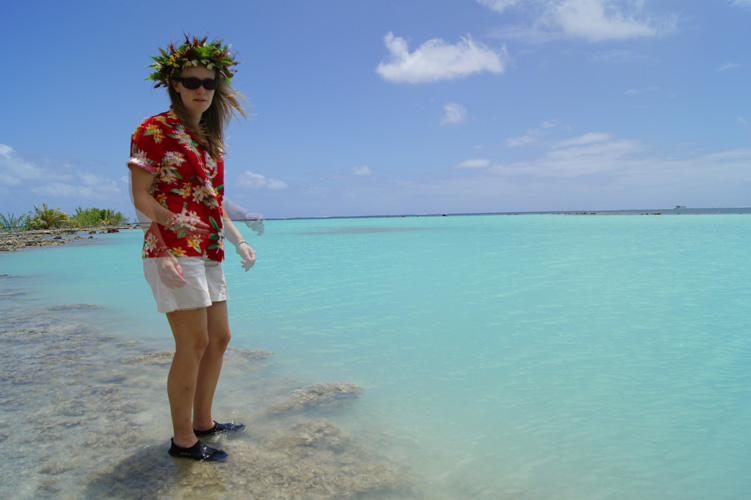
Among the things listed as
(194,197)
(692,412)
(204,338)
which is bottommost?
(692,412)

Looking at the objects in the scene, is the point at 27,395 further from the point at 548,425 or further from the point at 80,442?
the point at 548,425

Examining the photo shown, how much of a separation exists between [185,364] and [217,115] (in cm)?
126

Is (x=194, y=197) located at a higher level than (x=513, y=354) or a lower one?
higher

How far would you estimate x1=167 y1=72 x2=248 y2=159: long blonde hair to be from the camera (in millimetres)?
2381

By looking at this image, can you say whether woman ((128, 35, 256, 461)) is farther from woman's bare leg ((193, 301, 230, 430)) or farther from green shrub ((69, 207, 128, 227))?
green shrub ((69, 207, 128, 227))

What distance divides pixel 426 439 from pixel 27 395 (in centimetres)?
266

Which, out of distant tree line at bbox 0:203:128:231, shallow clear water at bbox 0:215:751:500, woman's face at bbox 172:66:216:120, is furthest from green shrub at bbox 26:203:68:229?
woman's face at bbox 172:66:216:120

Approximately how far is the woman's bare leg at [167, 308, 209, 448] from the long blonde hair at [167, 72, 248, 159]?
2.70ft

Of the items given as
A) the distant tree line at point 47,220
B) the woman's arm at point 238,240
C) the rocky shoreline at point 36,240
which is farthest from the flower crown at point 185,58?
the distant tree line at point 47,220

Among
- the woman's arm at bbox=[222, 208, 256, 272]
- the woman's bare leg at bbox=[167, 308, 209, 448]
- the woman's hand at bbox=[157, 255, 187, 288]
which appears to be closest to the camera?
the woman's hand at bbox=[157, 255, 187, 288]

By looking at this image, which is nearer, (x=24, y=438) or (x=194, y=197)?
(x=194, y=197)

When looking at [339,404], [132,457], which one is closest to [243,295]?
[339,404]

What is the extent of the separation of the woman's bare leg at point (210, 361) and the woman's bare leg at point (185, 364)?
0.40ft

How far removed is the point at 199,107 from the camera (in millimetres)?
2348
